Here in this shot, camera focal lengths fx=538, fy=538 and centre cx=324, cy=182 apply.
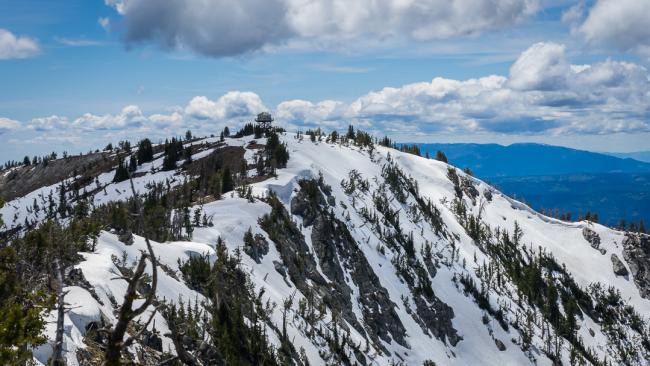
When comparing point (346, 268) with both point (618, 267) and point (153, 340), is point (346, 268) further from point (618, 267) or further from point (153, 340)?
point (618, 267)

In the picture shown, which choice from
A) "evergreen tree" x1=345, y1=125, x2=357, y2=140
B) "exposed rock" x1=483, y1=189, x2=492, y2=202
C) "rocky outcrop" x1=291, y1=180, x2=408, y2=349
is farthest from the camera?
"evergreen tree" x1=345, y1=125, x2=357, y2=140

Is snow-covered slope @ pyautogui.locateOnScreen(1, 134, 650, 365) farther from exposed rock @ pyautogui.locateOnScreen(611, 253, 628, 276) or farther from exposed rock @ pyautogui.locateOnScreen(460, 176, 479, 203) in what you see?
exposed rock @ pyautogui.locateOnScreen(611, 253, 628, 276)

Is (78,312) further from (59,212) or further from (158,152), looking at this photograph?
(158,152)

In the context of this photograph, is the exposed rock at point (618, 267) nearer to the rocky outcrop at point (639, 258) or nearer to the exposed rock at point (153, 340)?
the rocky outcrop at point (639, 258)

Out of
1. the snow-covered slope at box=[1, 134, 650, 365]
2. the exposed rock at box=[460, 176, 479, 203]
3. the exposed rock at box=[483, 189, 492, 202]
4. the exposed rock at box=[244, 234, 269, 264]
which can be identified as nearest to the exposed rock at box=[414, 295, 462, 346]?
the snow-covered slope at box=[1, 134, 650, 365]

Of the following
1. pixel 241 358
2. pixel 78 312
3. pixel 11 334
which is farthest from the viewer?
pixel 241 358

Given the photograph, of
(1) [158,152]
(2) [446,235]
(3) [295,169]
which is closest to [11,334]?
(3) [295,169]
